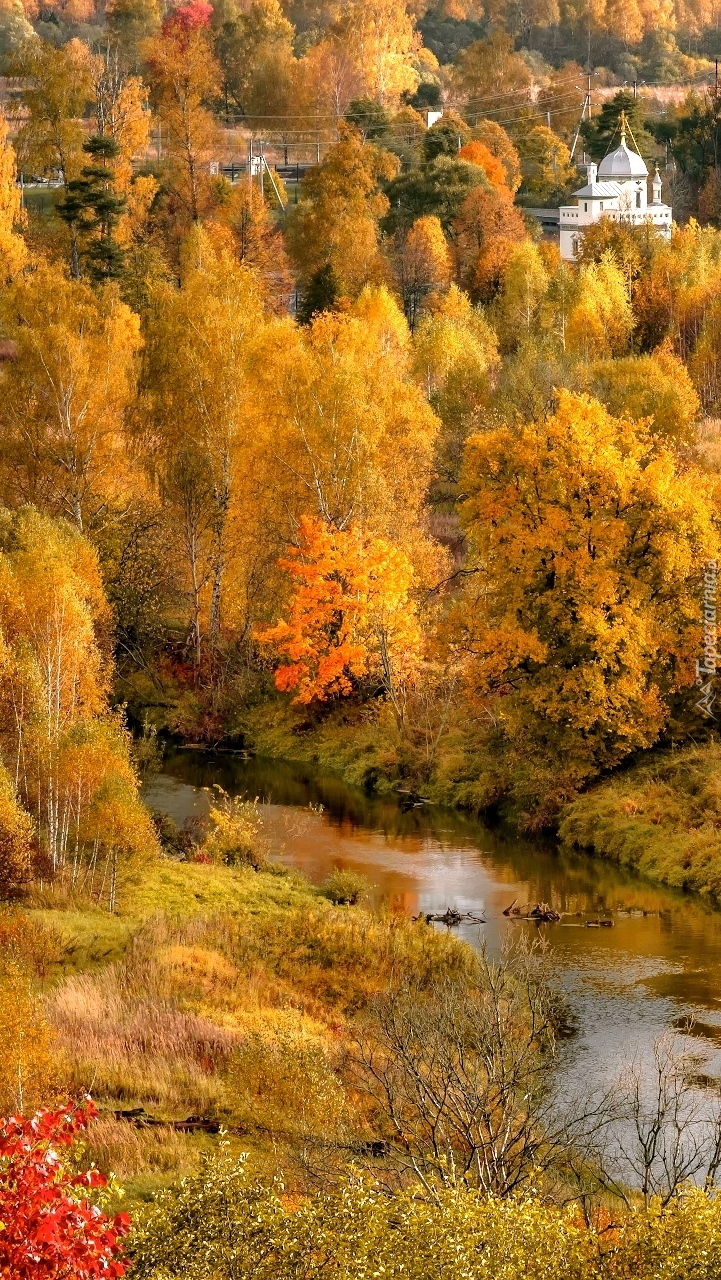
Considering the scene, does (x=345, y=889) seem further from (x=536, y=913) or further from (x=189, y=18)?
(x=189, y=18)

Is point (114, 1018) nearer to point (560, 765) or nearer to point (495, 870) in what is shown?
point (495, 870)

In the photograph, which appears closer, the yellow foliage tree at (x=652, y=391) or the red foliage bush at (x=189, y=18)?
the yellow foliage tree at (x=652, y=391)

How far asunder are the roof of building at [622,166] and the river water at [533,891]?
46.5m

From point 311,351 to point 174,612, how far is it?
782 centimetres

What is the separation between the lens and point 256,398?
46.8 metres

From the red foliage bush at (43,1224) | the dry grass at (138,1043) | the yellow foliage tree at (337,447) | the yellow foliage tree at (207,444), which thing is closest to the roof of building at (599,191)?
the yellow foliage tree at (337,447)

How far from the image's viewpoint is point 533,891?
3284cm

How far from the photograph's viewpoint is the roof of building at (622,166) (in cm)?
8056

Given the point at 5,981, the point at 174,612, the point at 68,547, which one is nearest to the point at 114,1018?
the point at 5,981

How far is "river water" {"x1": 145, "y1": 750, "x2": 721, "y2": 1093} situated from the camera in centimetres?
2550

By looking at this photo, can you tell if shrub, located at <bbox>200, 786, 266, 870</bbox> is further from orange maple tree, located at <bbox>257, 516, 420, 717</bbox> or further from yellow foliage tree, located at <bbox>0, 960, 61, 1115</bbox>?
yellow foliage tree, located at <bbox>0, 960, 61, 1115</bbox>

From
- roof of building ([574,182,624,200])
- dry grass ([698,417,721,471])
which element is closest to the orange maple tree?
dry grass ([698,417,721,471])

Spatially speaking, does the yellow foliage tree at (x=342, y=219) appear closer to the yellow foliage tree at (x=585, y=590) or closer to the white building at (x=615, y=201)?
the white building at (x=615, y=201)

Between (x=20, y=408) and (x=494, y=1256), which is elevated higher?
(x=20, y=408)
